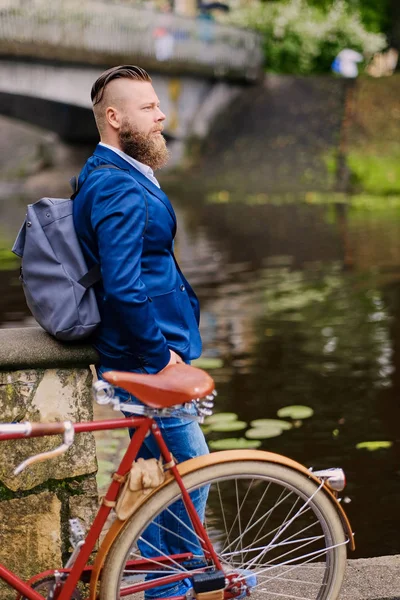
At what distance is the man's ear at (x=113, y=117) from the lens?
318cm

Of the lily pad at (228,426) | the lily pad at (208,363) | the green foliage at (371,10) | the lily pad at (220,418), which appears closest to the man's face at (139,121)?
the lily pad at (228,426)

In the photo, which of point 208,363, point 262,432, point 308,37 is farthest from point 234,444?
point 308,37

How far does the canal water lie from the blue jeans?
1305 millimetres

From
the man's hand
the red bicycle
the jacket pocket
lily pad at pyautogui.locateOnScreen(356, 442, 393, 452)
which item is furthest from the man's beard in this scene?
lily pad at pyautogui.locateOnScreen(356, 442, 393, 452)

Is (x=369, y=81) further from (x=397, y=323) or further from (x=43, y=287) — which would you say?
(x=43, y=287)

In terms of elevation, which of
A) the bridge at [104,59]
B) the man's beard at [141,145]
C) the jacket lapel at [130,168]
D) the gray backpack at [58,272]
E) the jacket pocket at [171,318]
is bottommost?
the bridge at [104,59]

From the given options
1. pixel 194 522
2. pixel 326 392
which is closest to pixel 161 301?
pixel 194 522

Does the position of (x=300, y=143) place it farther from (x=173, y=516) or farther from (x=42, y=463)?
(x=173, y=516)

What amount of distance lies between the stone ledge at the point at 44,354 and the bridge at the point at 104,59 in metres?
23.8

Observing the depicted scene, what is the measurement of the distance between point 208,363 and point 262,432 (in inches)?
73.8

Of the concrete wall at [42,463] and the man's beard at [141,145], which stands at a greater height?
the man's beard at [141,145]

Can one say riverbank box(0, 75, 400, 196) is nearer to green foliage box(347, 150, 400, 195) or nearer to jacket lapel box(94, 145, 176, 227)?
green foliage box(347, 150, 400, 195)

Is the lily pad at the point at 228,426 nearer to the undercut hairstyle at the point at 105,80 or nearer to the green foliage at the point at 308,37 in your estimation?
the undercut hairstyle at the point at 105,80

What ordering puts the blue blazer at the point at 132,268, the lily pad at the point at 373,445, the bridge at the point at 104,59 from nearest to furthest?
the blue blazer at the point at 132,268 < the lily pad at the point at 373,445 < the bridge at the point at 104,59
